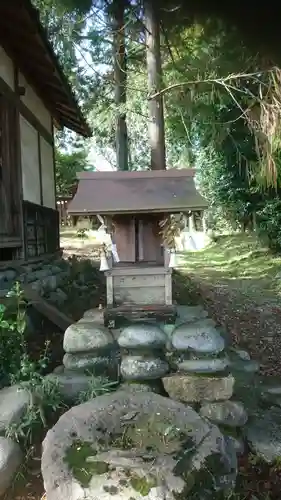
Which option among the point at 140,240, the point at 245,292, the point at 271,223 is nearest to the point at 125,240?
the point at 140,240

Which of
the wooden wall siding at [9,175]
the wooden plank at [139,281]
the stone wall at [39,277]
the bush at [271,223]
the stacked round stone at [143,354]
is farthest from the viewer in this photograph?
the bush at [271,223]

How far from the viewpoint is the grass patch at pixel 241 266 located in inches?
373

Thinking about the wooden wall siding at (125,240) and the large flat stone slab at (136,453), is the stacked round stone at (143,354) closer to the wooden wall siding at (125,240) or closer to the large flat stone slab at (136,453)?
the large flat stone slab at (136,453)

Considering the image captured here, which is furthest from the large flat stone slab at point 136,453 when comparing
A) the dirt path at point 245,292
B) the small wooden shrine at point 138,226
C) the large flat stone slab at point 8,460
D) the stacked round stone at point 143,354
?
the dirt path at point 245,292

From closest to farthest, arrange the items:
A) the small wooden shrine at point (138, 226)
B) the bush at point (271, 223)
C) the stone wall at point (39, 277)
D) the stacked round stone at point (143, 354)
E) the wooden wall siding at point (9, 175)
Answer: the stacked round stone at point (143, 354) → the small wooden shrine at point (138, 226) → the stone wall at point (39, 277) → the wooden wall siding at point (9, 175) → the bush at point (271, 223)

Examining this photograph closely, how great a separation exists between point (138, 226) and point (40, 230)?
308 cm

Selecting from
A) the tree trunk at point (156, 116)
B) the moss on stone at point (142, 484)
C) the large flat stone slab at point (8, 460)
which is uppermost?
the tree trunk at point (156, 116)

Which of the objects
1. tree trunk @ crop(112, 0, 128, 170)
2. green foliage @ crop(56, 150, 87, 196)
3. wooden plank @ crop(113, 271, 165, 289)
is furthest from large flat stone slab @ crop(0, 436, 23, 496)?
green foliage @ crop(56, 150, 87, 196)

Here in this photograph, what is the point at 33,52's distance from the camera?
588 cm

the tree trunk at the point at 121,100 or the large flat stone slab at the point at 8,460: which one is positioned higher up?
the tree trunk at the point at 121,100

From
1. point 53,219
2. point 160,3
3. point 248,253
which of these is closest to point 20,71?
point 53,219

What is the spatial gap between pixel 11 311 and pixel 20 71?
3.87m

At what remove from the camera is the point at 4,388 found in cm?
365

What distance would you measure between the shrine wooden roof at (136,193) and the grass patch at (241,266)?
16.4 feet
